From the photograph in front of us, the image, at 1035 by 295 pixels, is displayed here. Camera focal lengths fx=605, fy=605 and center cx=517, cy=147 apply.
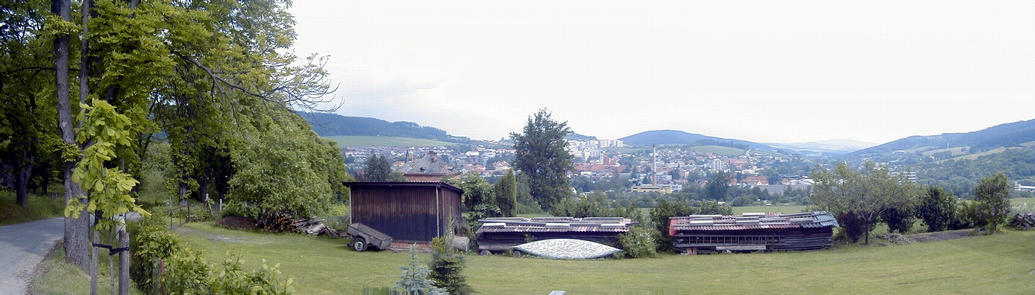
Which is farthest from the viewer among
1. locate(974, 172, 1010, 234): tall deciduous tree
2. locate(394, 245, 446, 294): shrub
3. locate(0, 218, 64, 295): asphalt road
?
locate(974, 172, 1010, 234): tall deciduous tree

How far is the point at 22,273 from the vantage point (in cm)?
1126

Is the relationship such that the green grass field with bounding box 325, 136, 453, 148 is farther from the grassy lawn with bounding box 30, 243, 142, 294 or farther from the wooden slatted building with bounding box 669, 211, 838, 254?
the grassy lawn with bounding box 30, 243, 142, 294

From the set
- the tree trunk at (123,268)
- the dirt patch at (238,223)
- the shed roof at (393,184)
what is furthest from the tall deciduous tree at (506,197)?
the tree trunk at (123,268)

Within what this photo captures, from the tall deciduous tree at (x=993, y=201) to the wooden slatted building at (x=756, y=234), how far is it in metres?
6.27

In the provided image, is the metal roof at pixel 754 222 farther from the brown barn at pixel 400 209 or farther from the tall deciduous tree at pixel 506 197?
the tall deciduous tree at pixel 506 197

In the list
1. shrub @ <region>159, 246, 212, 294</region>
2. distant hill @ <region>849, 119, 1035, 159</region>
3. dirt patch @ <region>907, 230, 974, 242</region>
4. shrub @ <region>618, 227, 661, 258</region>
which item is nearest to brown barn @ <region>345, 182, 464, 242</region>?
shrub @ <region>618, 227, 661, 258</region>

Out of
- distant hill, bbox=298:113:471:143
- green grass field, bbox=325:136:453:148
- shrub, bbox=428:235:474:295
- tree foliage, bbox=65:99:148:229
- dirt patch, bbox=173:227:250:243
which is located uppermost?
distant hill, bbox=298:113:471:143

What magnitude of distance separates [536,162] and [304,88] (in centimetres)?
4524

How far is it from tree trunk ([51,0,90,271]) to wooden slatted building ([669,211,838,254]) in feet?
73.1

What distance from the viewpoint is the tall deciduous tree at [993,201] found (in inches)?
1017

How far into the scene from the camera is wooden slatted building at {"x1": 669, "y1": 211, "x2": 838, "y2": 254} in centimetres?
2698

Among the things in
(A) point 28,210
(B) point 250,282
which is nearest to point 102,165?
(B) point 250,282

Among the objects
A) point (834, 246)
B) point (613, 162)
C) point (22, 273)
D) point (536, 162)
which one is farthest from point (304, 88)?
point (613, 162)

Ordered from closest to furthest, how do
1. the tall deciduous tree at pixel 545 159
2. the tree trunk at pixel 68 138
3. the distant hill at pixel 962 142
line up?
the tree trunk at pixel 68 138, the tall deciduous tree at pixel 545 159, the distant hill at pixel 962 142
